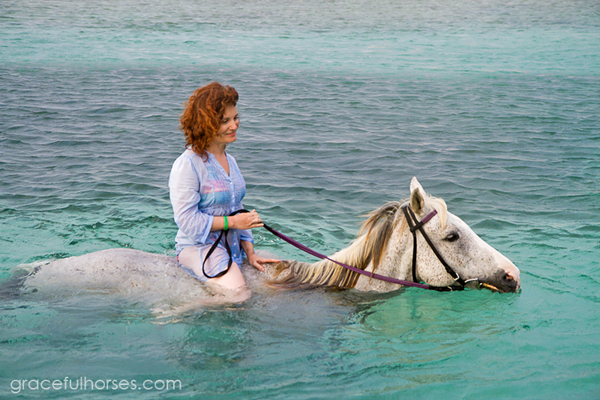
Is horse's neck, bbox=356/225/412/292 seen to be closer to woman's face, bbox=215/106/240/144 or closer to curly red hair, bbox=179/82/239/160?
woman's face, bbox=215/106/240/144

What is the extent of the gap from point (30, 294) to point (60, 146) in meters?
7.35

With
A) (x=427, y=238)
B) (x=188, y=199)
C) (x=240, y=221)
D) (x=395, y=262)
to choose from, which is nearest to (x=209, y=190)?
(x=188, y=199)

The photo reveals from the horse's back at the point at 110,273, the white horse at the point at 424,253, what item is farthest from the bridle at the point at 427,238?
the horse's back at the point at 110,273

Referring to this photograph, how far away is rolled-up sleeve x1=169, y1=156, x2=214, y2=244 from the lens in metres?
4.47

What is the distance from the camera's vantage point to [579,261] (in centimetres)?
639

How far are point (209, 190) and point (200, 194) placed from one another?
0.09 metres

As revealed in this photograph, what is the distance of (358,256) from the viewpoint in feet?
15.6

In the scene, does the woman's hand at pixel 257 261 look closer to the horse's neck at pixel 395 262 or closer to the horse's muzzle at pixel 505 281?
the horse's neck at pixel 395 262

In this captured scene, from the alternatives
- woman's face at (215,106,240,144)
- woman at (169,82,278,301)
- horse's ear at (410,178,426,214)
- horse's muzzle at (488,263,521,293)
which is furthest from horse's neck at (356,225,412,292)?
woman's face at (215,106,240,144)

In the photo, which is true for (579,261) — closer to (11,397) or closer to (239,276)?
(239,276)

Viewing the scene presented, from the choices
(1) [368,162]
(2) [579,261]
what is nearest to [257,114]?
(1) [368,162]

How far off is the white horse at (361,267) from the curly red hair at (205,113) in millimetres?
1221

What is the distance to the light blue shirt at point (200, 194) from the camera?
176 inches

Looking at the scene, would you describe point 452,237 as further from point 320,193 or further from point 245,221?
point 320,193
